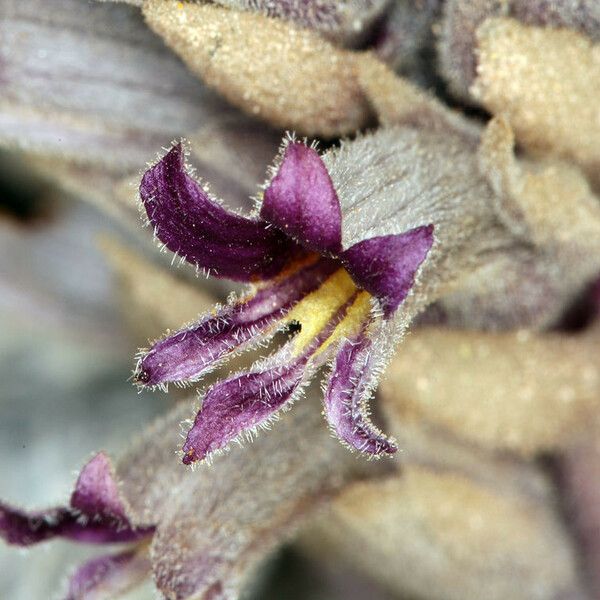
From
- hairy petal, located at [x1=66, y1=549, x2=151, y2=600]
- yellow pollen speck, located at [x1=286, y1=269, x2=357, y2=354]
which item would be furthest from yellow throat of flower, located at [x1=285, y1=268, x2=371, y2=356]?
hairy petal, located at [x1=66, y1=549, x2=151, y2=600]

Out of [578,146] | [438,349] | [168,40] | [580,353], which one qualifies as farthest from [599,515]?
[168,40]

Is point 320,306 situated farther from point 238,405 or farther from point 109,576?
point 109,576

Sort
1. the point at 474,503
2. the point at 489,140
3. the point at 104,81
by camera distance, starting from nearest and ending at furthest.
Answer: the point at 489,140 → the point at 104,81 → the point at 474,503

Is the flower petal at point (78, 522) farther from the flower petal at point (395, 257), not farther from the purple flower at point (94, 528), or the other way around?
the flower petal at point (395, 257)

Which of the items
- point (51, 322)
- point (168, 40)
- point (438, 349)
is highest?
point (168, 40)

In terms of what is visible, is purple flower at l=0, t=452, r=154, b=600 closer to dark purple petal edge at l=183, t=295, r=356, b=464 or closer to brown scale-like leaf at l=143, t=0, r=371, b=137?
dark purple petal edge at l=183, t=295, r=356, b=464

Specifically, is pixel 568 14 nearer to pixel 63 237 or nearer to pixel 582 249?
pixel 582 249
